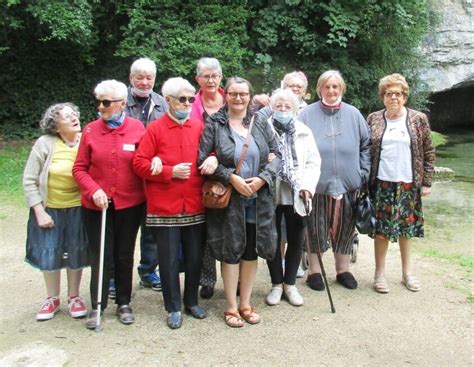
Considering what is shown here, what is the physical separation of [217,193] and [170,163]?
0.36m

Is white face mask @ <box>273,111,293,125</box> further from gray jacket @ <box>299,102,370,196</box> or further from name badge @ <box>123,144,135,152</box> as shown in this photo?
name badge @ <box>123,144,135,152</box>

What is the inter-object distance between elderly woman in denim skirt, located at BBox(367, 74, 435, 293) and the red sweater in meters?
1.95

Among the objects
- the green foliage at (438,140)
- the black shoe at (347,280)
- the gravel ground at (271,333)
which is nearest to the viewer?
the gravel ground at (271,333)

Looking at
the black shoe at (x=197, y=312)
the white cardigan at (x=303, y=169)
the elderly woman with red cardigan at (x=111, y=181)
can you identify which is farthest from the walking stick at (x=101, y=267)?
the white cardigan at (x=303, y=169)

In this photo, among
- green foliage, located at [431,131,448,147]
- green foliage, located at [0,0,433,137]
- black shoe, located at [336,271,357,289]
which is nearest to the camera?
black shoe, located at [336,271,357,289]

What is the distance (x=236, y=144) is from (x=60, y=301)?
1803 mm

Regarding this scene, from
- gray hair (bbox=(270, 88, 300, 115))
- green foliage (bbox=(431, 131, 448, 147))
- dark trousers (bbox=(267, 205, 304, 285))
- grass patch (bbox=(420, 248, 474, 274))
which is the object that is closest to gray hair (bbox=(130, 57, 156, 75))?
gray hair (bbox=(270, 88, 300, 115))

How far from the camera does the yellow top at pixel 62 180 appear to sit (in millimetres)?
3201

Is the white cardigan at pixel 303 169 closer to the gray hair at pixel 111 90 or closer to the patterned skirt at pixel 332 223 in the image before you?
the patterned skirt at pixel 332 223

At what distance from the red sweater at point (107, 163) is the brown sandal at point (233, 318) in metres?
1.01

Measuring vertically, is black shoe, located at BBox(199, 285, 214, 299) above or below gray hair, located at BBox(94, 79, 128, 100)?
below

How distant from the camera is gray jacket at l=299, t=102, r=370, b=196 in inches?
147

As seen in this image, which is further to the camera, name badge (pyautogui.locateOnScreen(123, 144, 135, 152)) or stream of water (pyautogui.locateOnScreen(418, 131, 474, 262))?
stream of water (pyautogui.locateOnScreen(418, 131, 474, 262))

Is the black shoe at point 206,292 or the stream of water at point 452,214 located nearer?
the black shoe at point 206,292
